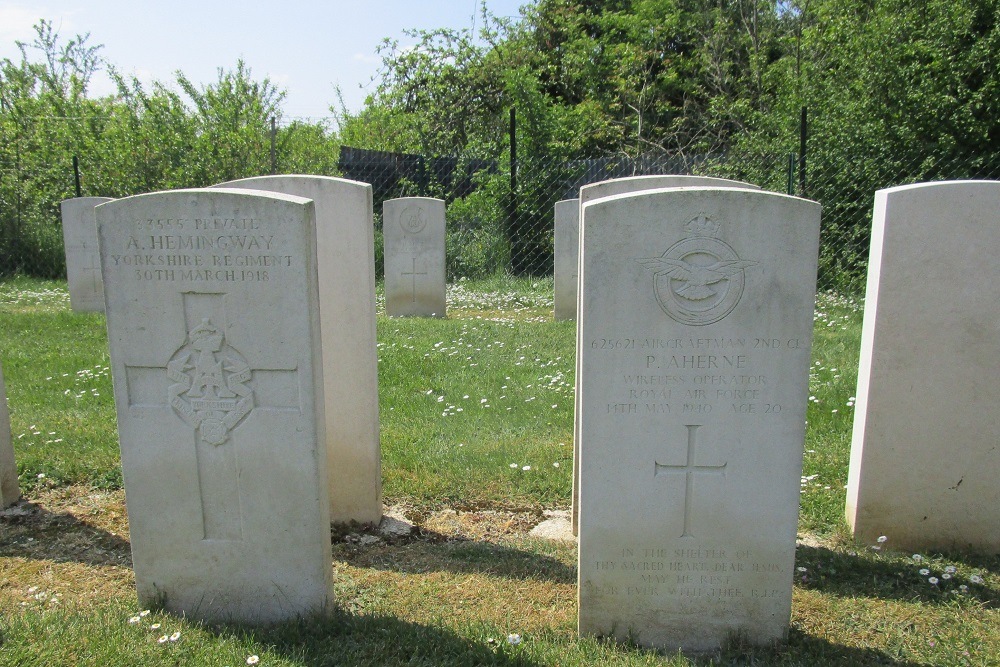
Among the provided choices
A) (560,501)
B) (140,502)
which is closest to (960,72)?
(560,501)

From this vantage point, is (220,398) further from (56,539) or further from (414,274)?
(414,274)

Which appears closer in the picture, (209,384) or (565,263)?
(209,384)

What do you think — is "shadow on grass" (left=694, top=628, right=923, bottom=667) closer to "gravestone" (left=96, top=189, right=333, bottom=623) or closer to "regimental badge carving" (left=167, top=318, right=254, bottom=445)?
"gravestone" (left=96, top=189, right=333, bottom=623)

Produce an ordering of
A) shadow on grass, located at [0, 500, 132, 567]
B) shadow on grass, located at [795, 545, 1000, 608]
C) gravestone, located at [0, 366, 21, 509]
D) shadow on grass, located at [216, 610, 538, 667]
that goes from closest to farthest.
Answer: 1. shadow on grass, located at [216, 610, 538, 667]
2. shadow on grass, located at [795, 545, 1000, 608]
3. shadow on grass, located at [0, 500, 132, 567]
4. gravestone, located at [0, 366, 21, 509]

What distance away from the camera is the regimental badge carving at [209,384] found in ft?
9.46

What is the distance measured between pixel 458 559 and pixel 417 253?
6.63 metres

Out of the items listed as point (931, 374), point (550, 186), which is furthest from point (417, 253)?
point (931, 374)

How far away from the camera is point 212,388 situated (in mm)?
2906

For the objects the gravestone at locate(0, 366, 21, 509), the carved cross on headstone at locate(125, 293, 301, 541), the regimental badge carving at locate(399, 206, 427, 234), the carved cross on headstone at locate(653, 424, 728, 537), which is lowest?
the gravestone at locate(0, 366, 21, 509)

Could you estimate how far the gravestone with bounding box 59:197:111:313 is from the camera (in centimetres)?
1023

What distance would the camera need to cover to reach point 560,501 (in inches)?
172

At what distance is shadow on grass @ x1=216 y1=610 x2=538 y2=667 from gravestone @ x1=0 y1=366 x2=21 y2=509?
6.86ft

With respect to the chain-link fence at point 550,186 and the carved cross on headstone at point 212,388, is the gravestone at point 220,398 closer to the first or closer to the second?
the carved cross on headstone at point 212,388

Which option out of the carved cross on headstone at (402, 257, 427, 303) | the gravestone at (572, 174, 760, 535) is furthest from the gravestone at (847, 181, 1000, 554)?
the carved cross on headstone at (402, 257, 427, 303)
